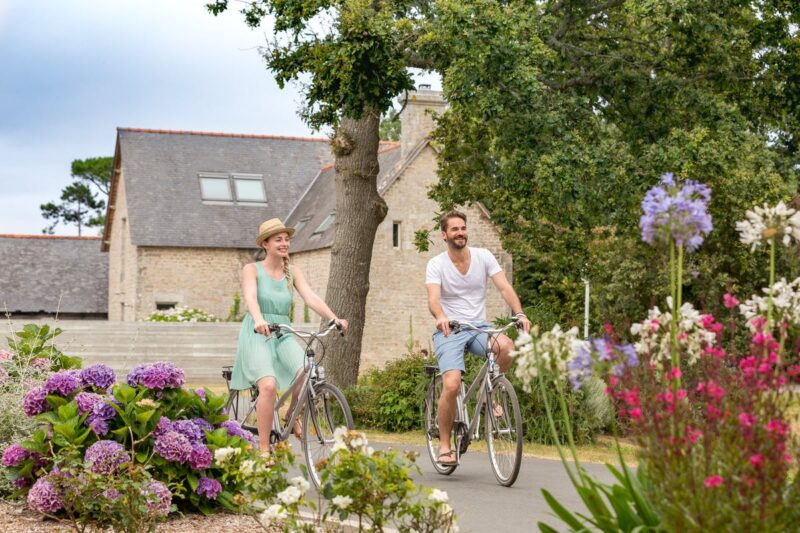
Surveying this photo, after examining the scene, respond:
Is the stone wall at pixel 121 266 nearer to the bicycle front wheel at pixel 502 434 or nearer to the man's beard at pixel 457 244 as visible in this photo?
the man's beard at pixel 457 244

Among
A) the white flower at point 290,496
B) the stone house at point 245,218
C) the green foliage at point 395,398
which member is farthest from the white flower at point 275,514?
the stone house at point 245,218

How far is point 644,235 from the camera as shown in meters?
4.33

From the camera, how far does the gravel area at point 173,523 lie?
6.34 meters

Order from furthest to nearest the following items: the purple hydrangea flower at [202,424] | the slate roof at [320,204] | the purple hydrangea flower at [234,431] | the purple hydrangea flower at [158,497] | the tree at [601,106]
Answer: the slate roof at [320,204]
the tree at [601,106]
the purple hydrangea flower at [234,431]
the purple hydrangea flower at [202,424]
the purple hydrangea flower at [158,497]

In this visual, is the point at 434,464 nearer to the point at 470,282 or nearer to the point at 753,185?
the point at 470,282

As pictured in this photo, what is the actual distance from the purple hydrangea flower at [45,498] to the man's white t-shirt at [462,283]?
3.38m

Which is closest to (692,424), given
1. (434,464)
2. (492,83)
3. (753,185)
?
(434,464)

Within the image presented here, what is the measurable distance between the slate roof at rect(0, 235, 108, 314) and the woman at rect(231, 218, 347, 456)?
41804 millimetres

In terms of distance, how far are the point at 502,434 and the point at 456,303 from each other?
3.61ft

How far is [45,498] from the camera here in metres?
6.48

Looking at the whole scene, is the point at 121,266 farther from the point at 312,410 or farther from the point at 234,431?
the point at 234,431

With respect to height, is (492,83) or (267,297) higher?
(492,83)

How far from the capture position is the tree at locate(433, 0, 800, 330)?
13969 mm

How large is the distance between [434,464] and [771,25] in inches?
420
